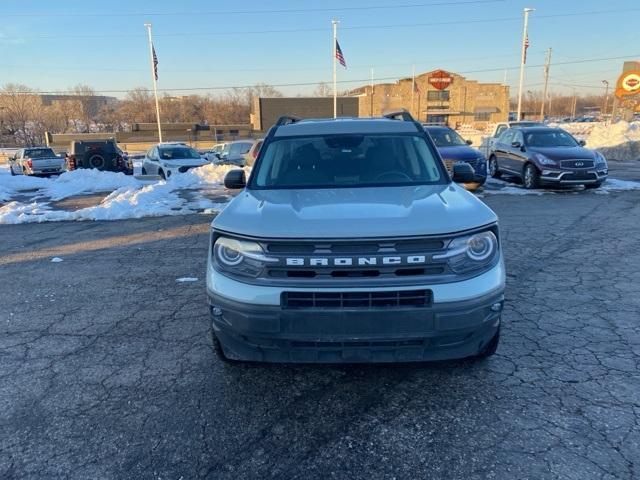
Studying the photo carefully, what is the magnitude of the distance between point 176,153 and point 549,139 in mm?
13740

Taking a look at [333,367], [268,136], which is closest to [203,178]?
[268,136]

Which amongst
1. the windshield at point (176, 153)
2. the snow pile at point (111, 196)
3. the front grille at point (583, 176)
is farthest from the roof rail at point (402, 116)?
the windshield at point (176, 153)

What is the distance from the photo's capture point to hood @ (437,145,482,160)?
41.5ft

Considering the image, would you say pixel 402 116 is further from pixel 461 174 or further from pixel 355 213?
pixel 355 213

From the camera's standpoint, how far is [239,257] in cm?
292

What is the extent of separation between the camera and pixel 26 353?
384 cm

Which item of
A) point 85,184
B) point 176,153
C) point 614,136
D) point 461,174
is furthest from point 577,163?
point 85,184

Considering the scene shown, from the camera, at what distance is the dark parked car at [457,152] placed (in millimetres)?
12609

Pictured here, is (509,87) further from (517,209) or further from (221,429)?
(221,429)

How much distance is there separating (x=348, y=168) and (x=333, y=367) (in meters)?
1.77

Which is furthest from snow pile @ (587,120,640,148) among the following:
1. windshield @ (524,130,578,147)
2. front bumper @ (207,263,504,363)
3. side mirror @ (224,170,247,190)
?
front bumper @ (207,263,504,363)

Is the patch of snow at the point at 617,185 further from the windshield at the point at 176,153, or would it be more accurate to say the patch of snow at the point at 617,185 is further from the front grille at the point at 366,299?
the windshield at the point at 176,153

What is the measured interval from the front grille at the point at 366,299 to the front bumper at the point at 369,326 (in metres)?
0.03

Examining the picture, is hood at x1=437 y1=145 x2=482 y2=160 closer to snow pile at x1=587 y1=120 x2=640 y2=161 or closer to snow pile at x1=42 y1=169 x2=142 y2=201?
snow pile at x1=42 y1=169 x2=142 y2=201
